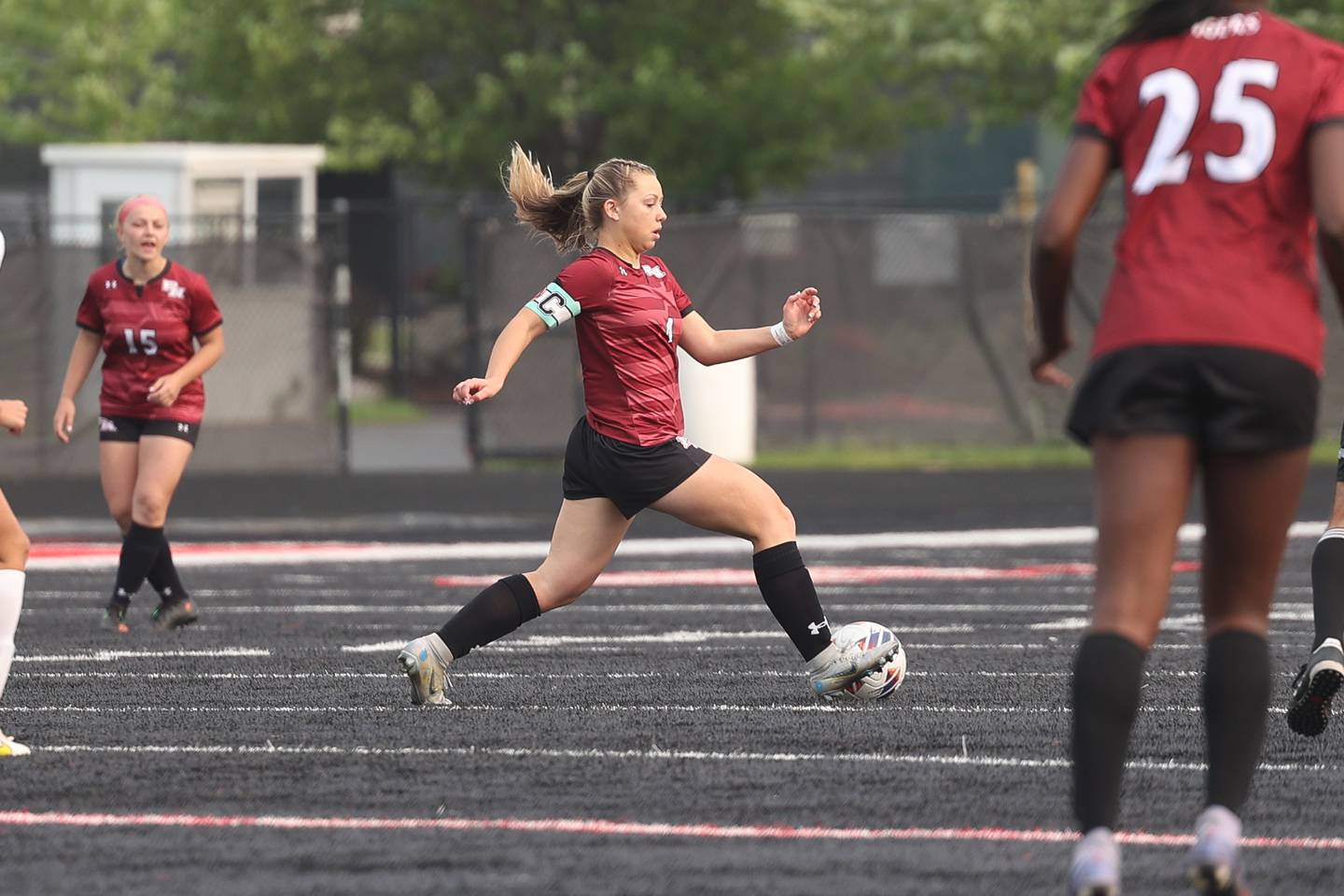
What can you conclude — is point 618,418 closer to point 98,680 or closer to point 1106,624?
point 98,680

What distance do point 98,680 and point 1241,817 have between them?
15.1 ft

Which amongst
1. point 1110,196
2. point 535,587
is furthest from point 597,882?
point 1110,196

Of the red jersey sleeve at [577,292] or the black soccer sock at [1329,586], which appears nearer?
the black soccer sock at [1329,586]

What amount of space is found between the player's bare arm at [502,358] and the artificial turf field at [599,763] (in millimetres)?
1021

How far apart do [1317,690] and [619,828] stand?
92.1 inches

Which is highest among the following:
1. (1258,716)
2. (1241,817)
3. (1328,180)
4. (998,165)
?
(1328,180)

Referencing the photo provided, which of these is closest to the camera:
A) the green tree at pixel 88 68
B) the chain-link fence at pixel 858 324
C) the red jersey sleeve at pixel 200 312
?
the red jersey sleeve at pixel 200 312

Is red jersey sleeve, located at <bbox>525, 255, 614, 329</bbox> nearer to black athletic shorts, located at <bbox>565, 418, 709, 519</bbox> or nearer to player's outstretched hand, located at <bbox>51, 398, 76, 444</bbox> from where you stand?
black athletic shorts, located at <bbox>565, 418, 709, 519</bbox>

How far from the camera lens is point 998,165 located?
40.6 metres

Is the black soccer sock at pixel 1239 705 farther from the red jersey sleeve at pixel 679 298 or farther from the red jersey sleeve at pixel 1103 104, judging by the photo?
the red jersey sleeve at pixel 679 298

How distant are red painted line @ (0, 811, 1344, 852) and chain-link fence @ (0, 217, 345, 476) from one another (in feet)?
50.6

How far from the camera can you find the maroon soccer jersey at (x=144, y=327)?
11.0 meters

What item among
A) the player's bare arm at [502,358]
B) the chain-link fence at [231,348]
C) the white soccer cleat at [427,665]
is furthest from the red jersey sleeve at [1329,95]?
the chain-link fence at [231,348]

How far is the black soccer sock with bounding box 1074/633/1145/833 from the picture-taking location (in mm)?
4754
